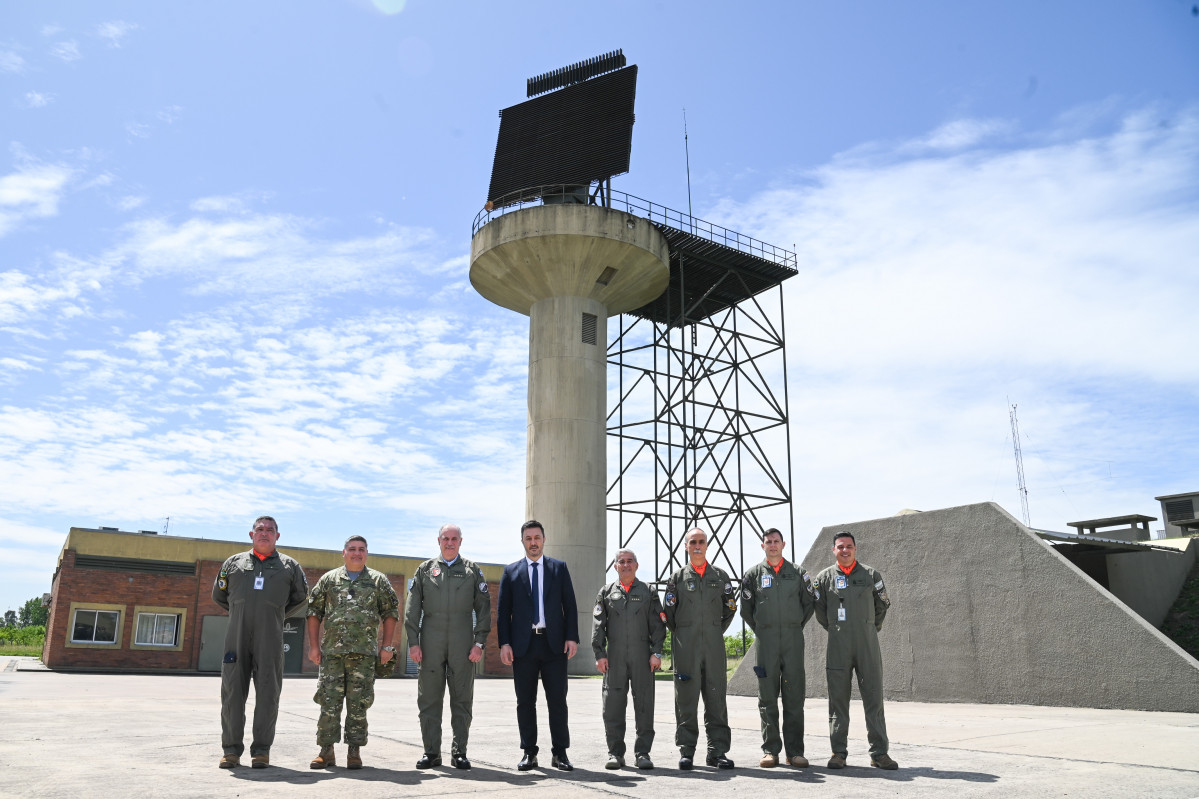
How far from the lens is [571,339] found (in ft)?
97.1

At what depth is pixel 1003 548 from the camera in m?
13.7

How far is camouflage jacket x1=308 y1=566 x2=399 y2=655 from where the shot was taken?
716 cm

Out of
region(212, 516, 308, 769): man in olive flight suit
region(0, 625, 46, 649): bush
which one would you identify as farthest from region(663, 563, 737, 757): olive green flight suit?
region(0, 625, 46, 649): bush

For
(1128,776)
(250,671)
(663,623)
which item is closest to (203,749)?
(250,671)

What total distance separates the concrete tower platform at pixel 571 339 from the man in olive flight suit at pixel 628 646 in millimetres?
19733

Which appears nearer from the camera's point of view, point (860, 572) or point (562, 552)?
point (860, 572)

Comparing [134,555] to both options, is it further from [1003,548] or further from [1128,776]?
[1128,776]

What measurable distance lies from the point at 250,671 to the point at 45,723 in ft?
13.7

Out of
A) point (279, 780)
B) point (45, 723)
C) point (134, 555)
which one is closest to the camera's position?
point (279, 780)

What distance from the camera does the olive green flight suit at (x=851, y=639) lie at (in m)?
7.58

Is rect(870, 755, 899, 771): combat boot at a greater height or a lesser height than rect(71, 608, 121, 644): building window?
lesser

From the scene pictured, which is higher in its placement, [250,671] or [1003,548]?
[1003,548]

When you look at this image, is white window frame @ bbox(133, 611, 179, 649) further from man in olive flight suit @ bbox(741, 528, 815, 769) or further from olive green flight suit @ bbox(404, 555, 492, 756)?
man in olive flight suit @ bbox(741, 528, 815, 769)

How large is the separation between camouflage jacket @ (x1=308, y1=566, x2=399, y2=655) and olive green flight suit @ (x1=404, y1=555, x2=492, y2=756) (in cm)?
25
